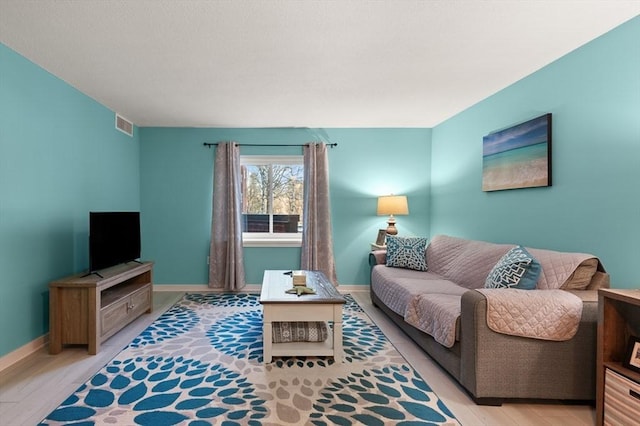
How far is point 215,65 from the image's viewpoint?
2.70m

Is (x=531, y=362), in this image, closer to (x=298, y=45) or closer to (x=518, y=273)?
(x=518, y=273)

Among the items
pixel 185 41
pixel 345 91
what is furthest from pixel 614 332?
pixel 185 41

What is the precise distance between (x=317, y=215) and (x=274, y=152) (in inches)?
44.1

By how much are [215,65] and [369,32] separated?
4.25 feet

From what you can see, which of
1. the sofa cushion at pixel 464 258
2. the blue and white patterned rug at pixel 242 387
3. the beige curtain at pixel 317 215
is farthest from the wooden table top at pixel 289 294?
the sofa cushion at pixel 464 258

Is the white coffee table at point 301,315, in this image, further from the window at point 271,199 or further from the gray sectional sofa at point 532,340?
the window at point 271,199

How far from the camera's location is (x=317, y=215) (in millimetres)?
4691

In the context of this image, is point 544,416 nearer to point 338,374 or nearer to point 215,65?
point 338,374

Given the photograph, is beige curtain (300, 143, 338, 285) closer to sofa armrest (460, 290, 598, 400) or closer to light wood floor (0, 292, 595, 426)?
light wood floor (0, 292, 595, 426)

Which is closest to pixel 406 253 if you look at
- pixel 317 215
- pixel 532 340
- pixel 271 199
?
pixel 317 215

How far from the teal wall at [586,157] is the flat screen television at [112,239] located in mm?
3830

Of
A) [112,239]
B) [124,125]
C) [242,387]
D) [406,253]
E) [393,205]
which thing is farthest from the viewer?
[393,205]

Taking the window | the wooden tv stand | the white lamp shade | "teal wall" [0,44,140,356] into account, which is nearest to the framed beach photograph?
the white lamp shade

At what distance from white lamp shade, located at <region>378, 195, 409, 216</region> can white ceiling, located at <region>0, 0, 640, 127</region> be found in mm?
1278
